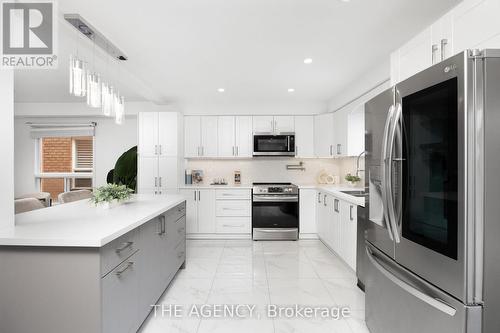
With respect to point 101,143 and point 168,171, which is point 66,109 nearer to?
point 101,143

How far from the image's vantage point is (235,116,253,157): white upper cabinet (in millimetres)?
5043

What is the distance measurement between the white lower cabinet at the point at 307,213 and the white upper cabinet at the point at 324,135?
28.6 inches

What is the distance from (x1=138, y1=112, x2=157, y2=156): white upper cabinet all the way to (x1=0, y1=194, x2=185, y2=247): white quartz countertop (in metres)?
2.38

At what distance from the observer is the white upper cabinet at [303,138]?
505cm

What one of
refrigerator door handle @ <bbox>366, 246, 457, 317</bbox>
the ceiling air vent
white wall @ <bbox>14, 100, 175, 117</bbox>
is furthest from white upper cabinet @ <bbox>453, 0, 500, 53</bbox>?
white wall @ <bbox>14, 100, 175, 117</bbox>

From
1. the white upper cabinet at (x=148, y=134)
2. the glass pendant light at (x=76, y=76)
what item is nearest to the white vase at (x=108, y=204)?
the glass pendant light at (x=76, y=76)

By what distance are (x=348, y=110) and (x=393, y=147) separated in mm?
2855

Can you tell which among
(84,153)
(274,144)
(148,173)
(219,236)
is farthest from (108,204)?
(84,153)

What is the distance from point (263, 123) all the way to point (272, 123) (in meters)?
0.17

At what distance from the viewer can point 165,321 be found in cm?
219

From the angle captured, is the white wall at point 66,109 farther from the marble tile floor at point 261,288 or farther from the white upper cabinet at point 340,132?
the white upper cabinet at point 340,132

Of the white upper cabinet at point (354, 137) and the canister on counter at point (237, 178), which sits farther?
the canister on counter at point (237, 178)

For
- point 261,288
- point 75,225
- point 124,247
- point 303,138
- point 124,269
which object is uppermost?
point 303,138

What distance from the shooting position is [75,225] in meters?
1.68
